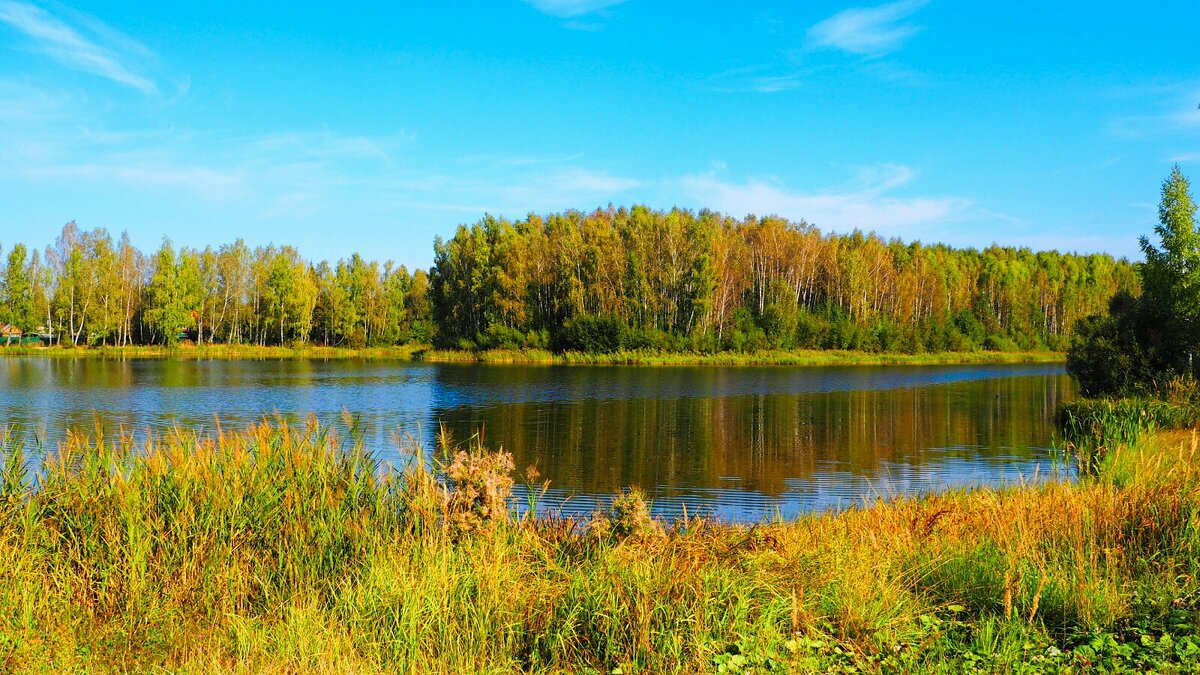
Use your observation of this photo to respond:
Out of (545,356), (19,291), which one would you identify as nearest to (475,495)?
(545,356)

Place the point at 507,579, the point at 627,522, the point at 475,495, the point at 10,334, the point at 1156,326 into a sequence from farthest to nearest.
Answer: the point at 10,334, the point at 1156,326, the point at 475,495, the point at 627,522, the point at 507,579

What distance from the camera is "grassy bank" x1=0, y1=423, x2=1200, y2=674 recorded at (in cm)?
532

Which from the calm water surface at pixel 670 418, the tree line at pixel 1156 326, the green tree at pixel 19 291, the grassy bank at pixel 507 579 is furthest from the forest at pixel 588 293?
the grassy bank at pixel 507 579

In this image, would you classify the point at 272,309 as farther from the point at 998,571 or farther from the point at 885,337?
the point at 998,571

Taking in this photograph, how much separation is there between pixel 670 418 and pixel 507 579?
24.1m

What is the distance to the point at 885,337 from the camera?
82875 millimetres

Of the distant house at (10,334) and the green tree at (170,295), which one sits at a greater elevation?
the green tree at (170,295)

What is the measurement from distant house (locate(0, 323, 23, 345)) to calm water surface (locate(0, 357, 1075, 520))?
46677mm

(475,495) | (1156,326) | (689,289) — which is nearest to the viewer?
(475,495)

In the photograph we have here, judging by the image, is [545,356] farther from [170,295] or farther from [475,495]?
[475,495]

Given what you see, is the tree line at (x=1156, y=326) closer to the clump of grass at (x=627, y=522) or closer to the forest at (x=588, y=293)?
the clump of grass at (x=627, y=522)

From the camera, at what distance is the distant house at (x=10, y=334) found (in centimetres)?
9429

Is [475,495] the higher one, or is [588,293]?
[588,293]

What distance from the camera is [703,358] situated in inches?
2808
